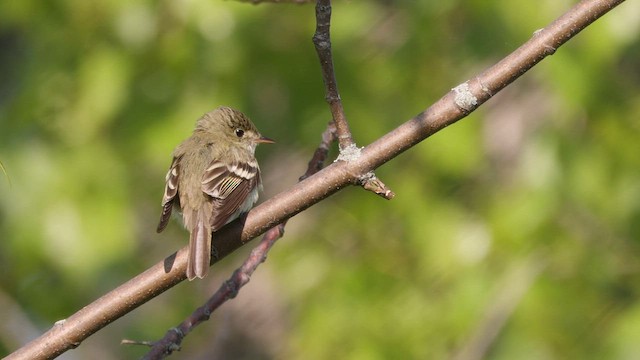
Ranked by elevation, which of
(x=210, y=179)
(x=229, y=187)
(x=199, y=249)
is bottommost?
(x=199, y=249)

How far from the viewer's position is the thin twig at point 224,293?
3.28m

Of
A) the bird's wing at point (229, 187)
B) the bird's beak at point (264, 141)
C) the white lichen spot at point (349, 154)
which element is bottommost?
the white lichen spot at point (349, 154)

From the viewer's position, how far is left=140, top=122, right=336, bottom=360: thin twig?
3281 millimetres

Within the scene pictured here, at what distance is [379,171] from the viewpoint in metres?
5.55

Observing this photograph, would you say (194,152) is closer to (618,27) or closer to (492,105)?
(618,27)

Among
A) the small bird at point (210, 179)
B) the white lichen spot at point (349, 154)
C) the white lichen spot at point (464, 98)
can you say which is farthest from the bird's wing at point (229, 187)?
the white lichen spot at point (464, 98)

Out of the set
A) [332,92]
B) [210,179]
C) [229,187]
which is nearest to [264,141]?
[210,179]

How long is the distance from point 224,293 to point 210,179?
802 millimetres

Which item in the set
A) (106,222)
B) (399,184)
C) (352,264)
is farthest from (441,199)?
(106,222)

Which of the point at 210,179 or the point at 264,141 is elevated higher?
the point at 264,141

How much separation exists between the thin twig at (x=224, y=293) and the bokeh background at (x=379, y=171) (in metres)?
1.58

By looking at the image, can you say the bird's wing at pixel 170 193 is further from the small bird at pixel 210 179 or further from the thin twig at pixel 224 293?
the thin twig at pixel 224 293

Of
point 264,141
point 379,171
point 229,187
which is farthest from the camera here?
point 379,171

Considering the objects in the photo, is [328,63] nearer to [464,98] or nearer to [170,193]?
[464,98]
